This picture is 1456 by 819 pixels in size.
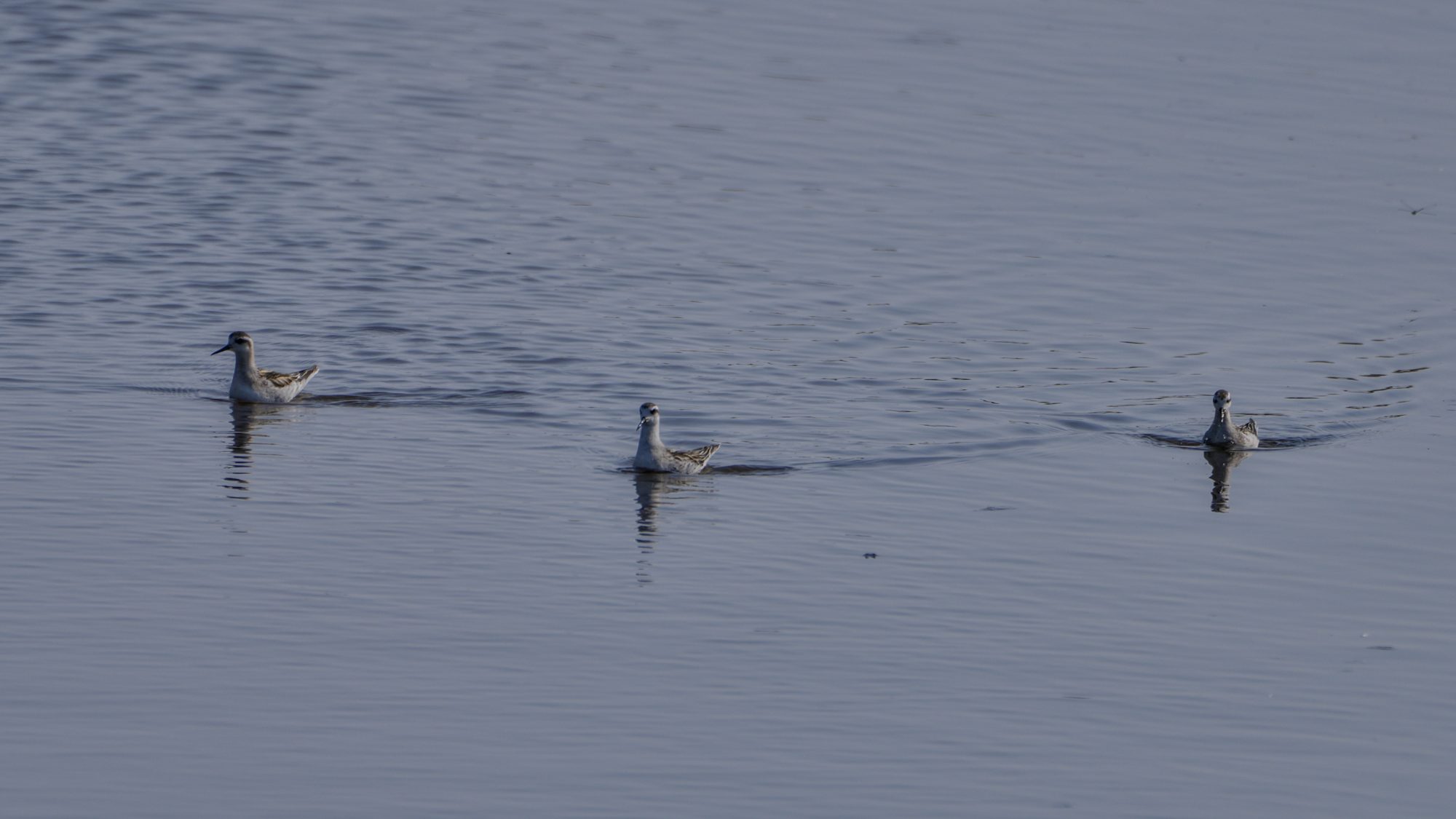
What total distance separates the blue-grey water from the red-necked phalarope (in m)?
0.32

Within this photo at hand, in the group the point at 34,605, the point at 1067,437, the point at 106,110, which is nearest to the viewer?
the point at 34,605

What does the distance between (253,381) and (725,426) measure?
20.5 ft

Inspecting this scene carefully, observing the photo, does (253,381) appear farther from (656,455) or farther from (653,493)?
(653,493)

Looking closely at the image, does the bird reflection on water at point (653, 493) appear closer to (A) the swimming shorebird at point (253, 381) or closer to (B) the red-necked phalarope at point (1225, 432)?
(A) the swimming shorebird at point (253, 381)

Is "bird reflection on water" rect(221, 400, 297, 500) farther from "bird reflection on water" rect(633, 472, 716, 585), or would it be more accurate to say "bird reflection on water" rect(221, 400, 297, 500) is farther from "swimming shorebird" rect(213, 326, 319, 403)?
"bird reflection on water" rect(633, 472, 716, 585)

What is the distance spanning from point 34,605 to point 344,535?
3.64 meters

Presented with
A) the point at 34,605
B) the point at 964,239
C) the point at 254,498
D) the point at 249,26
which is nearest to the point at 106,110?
the point at 249,26

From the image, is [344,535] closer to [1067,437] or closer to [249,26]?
[1067,437]

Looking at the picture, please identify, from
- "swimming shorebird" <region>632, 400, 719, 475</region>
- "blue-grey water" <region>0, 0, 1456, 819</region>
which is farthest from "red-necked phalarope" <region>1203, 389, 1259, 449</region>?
"swimming shorebird" <region>632, 400, 719, 475</region>

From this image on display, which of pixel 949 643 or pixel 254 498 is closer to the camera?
pixel 949 643

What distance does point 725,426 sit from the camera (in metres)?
28.0

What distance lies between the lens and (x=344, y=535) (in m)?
21.3

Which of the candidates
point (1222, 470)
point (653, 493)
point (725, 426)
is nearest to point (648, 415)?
point (653, 493)

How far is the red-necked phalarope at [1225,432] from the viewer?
1105 inches
